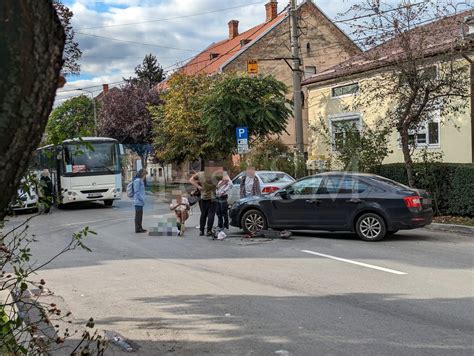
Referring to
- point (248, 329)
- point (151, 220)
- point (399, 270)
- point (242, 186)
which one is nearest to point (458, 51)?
point (242, 186)

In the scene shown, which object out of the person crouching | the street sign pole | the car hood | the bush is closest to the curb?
the bush

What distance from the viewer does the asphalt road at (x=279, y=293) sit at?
5.20m

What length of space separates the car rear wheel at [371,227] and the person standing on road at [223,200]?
3396mm

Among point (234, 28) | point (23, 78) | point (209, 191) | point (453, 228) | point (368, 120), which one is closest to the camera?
point (23, 78)

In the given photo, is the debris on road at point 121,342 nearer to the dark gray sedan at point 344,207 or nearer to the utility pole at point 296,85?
the dark gray sedan at point 344,207

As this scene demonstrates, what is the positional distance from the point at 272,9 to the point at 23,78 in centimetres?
4572

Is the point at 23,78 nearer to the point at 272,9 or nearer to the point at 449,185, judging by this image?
the point at 449,185

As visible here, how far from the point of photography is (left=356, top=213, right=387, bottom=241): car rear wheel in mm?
11203

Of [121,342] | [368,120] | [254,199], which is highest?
[368,120]

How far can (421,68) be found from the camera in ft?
46.8

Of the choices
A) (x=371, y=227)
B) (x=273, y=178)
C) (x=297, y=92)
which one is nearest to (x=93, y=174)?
(x=273, y=178)

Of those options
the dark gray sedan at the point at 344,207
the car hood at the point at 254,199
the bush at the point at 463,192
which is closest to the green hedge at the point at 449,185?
the bush at the point at 463,192

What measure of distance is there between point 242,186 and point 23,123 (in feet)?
40.9

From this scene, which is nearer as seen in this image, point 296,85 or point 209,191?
point 209,191
